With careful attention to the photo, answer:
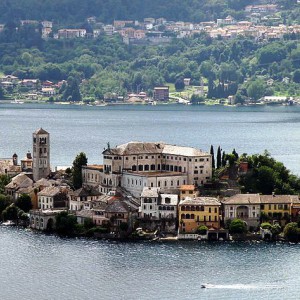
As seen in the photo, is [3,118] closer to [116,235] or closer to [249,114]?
[249,114]

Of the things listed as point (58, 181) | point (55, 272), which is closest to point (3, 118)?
point (58, 181)

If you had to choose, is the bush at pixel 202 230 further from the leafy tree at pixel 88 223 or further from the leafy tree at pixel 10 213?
the leafy tree at pixel 10 213

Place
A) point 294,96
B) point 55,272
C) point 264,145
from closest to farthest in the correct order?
1. point 55,272
2. point 264,145
3. point 294,96

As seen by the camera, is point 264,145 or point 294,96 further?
point 294,96

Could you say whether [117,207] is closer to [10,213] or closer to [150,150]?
[150,150]

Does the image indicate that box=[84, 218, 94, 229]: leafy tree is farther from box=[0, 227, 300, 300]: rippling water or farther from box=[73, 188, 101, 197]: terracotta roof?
box=[73, 188, 101, 197]: terracotta roof

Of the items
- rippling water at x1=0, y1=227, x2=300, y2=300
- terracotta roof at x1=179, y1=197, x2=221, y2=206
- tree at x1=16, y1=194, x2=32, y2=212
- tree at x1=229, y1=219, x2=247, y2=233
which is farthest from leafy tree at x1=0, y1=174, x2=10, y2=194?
tree at x1=229, y1=219, x2=247, y2=233

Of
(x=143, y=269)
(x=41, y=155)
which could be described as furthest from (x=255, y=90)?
(x=143, y=269)

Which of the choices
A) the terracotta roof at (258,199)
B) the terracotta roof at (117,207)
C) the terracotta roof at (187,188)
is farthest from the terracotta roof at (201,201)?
the terracotta roof at (117,207)
